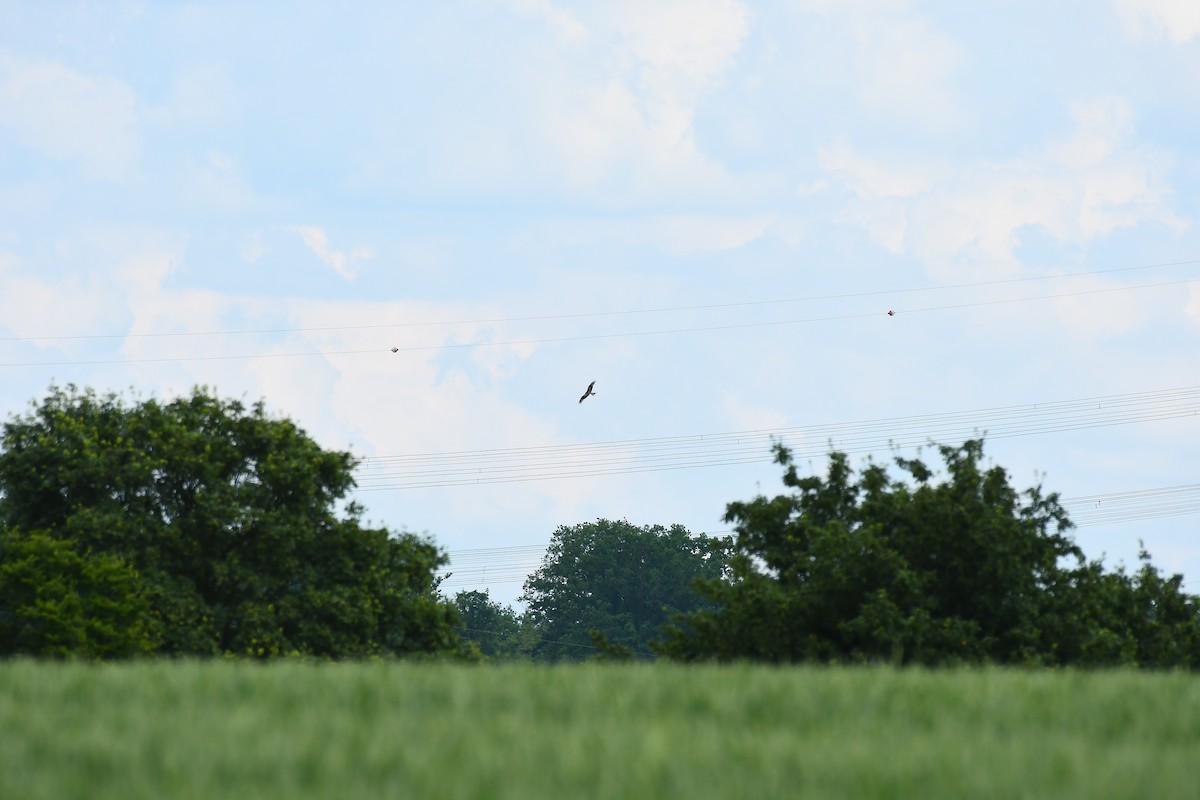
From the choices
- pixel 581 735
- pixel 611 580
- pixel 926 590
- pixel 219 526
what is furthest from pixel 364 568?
pixel 611 580

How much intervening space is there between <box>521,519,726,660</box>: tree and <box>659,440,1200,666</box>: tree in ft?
289

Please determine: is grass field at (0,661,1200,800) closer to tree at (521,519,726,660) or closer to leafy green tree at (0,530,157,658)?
leafy green tree at (0,530,157,658)

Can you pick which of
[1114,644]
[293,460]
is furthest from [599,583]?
[1114,644]

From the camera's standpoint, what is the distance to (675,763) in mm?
9891

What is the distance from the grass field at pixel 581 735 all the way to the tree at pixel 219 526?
30.5 m

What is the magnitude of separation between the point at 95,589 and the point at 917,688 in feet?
112

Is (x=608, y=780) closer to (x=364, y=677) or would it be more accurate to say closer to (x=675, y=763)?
(x=675, y=763)

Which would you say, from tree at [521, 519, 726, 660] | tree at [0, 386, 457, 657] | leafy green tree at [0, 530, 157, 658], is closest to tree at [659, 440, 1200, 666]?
tree at [0, 386, 457, 657]

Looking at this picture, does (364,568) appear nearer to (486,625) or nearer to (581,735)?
(581,735)

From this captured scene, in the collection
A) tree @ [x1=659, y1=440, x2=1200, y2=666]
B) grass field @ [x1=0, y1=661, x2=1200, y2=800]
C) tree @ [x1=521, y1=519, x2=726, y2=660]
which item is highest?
tree @ [x1=521, y1=519, x2=726, y2=660]

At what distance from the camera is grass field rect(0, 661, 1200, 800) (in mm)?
9352

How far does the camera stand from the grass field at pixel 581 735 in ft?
30.7

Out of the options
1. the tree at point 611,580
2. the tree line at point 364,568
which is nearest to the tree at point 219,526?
Answer: the tree line at point 364,568

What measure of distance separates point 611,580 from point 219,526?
290ft
